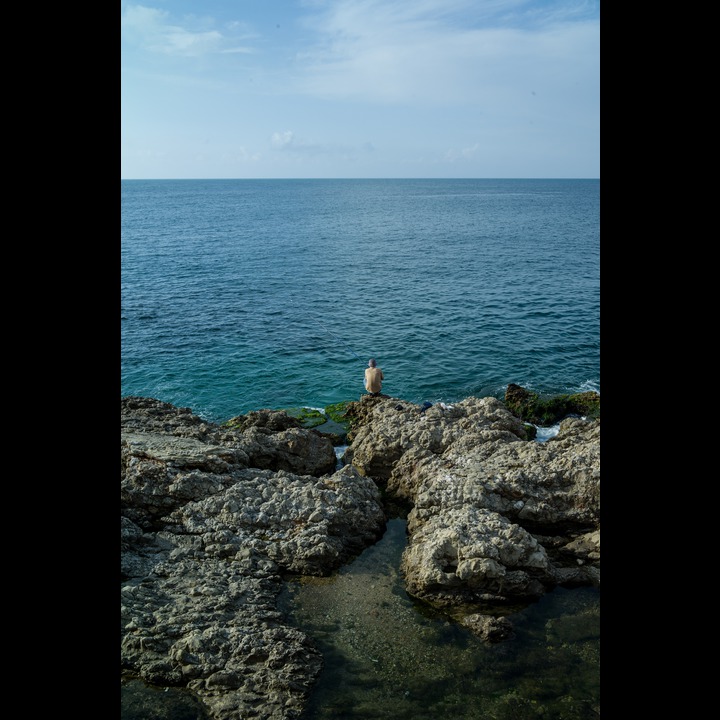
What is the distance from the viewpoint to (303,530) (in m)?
11.1

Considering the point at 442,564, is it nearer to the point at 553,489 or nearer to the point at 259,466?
the point at 553,489

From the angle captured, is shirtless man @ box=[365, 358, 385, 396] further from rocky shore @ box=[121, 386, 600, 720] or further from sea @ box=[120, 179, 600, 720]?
rocky shore @ box=[121, 386, 600, 720]

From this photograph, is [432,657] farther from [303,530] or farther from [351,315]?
[351,315]

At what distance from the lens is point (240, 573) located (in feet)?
33.3

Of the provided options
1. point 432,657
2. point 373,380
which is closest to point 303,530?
point 432,657

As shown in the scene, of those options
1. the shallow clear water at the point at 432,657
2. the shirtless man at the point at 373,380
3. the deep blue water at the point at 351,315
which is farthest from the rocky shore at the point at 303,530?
the deep blue water at the point at 351,315

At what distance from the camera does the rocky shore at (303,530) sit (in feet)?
27.5

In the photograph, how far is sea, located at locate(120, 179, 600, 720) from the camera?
812 cm

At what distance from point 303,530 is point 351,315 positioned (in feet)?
90.9

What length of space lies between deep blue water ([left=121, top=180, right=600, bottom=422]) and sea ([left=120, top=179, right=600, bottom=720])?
16 cm
